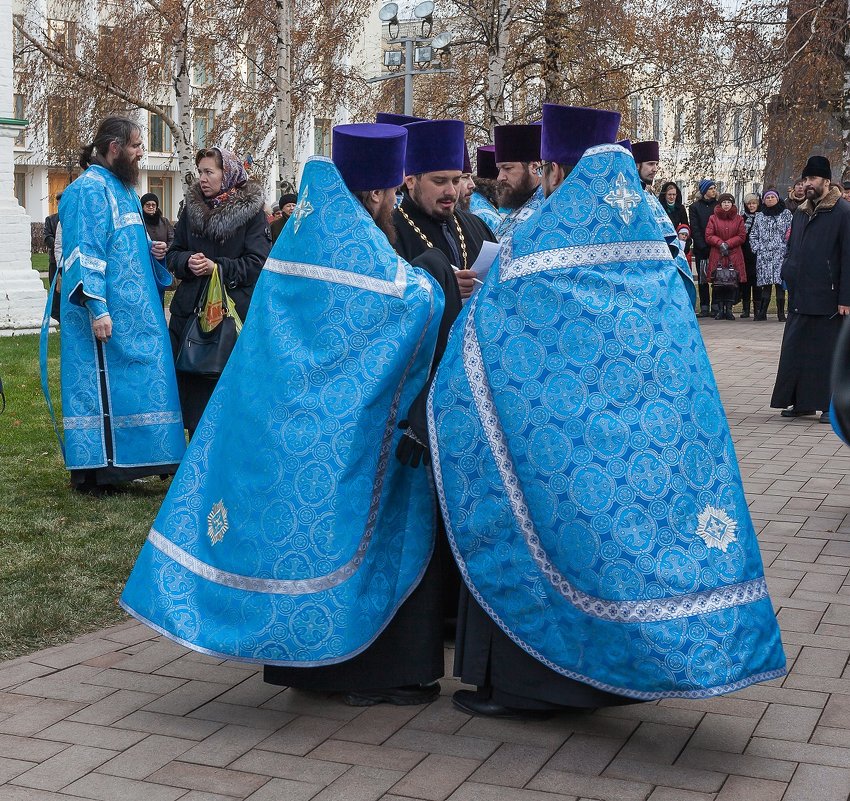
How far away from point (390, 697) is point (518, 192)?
9.81 ft

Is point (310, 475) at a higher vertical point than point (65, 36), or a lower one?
lower

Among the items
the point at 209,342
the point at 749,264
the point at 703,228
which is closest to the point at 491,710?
the point at 209,342

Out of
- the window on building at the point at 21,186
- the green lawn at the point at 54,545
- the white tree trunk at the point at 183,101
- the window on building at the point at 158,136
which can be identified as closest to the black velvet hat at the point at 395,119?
the green lawn at the point at 54,545

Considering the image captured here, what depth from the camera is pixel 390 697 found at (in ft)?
14.2

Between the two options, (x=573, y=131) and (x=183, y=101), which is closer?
(x=573, y=131)

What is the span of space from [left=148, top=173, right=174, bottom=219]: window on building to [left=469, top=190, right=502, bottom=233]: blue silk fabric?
49715 mm

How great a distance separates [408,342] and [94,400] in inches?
143

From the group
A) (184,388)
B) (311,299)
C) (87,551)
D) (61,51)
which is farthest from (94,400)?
(61,51)

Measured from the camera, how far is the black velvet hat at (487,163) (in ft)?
29.1

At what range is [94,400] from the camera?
7.32m

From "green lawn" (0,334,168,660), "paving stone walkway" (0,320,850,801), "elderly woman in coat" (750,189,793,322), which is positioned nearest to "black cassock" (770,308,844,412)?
"green lawn" (0,334,168,660)

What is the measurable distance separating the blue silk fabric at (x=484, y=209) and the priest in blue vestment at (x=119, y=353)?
2.02 metres

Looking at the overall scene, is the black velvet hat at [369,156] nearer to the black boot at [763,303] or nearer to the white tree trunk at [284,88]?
the black boot at [763,303]

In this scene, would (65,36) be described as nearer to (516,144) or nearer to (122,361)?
(122,361)
